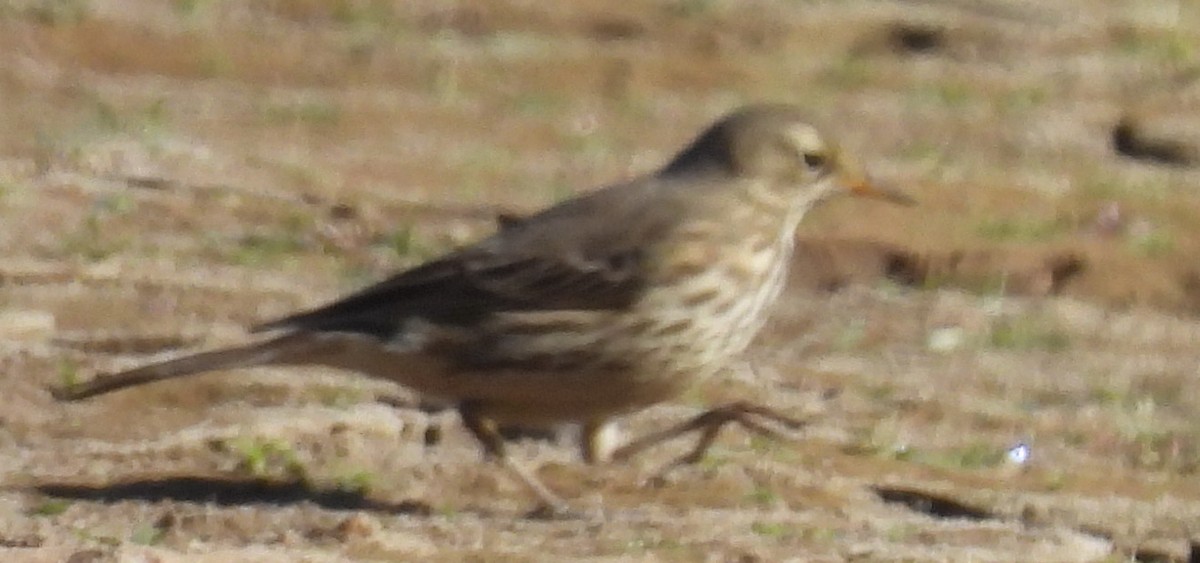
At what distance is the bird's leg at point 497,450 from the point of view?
6781 mm

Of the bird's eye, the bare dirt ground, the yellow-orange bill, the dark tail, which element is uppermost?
the dark tail

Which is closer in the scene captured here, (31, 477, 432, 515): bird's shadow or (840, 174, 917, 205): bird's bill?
(31, 477, 432, 515): bird's shadow

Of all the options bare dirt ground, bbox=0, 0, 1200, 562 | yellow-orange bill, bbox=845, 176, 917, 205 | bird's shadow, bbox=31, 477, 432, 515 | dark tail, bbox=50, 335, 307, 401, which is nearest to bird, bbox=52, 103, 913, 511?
dark tail, bbox=50, 335, 307, 401

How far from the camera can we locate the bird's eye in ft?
25.9

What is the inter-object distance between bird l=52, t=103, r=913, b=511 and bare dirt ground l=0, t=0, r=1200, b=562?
0.17m

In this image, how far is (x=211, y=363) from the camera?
7.07 meters

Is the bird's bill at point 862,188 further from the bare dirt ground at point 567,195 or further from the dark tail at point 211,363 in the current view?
the dark tail at point 211,363

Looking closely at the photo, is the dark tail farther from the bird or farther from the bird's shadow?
the bird's shadow

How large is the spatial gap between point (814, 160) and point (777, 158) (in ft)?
0.45

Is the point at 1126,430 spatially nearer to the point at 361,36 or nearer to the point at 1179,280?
the point at 1179,280

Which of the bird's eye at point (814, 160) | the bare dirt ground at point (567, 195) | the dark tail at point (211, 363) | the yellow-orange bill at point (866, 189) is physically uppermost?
the dark tail at point (211, 363)

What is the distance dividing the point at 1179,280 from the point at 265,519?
4.34 metres

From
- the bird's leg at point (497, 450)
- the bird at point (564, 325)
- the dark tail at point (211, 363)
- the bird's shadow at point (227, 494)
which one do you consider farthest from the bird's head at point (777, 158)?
the bird's shadow at point (227, 494)

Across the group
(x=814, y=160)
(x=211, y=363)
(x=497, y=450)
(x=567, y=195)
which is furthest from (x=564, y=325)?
(x=567, y=195)
